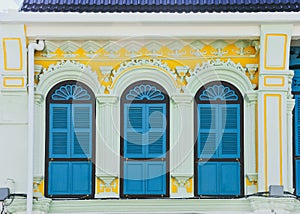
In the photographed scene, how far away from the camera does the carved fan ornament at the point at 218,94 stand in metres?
8.76

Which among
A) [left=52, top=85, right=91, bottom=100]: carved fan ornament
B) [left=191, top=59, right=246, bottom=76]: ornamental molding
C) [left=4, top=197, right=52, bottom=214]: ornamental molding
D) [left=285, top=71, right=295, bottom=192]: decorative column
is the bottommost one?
[left=4, top=197, right=52, bottom=214]: ornamental molding

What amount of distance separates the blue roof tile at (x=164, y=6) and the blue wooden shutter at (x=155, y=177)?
2.33 meters

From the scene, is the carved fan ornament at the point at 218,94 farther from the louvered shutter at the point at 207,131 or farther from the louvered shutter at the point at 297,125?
the louvered shutter at the point at 297,125

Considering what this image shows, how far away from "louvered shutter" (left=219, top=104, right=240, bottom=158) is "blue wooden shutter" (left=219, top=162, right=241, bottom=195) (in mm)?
148

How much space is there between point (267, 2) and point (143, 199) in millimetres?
3538

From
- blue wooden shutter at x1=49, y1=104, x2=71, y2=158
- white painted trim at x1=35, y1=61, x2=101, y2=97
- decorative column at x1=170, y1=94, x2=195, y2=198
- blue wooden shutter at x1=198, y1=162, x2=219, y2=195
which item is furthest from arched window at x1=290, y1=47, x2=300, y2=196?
blue wooden shutter at x1=49, y1=104, x2=71, y2=158

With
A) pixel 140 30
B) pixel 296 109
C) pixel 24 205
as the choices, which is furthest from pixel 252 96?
pixel 24 205

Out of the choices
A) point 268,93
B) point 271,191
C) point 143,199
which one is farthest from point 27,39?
point 271,191

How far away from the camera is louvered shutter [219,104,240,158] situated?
870 centimetres

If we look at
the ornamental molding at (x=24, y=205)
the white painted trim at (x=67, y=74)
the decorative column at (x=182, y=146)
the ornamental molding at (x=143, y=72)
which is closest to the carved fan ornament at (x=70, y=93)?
the white painted trim at (x=67, y=74)

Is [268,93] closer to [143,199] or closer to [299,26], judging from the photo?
[299,26]

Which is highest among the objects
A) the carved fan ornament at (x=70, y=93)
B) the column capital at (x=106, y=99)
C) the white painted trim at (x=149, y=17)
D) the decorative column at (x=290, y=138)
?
the white painted trim at (x=149, y=17)

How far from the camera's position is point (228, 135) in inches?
343

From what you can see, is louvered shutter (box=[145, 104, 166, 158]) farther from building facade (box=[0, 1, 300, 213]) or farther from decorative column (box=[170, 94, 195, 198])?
decorative column (box=[170, 94, 195, 198])
